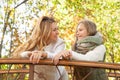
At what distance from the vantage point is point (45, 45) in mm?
3123

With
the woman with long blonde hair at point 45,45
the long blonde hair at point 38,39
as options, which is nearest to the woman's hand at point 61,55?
the woman with long blonde hair at point 45,45

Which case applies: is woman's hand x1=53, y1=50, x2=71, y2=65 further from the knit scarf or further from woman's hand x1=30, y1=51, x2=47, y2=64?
the knit scarf

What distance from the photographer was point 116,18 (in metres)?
10.1

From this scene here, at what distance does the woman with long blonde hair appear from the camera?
9.85ft

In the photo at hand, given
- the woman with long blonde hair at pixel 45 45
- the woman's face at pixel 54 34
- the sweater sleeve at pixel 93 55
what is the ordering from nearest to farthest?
the sweater sleeve at pixel 93 55 → the woman with long blonde hair at pixel 45 45 → the woman's face at pixel 54 34

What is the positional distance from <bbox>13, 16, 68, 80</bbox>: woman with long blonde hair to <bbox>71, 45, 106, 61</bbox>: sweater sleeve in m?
0.27

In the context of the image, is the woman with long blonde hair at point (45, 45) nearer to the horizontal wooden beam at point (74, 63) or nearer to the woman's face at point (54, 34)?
the woman's face at point (54, 34)

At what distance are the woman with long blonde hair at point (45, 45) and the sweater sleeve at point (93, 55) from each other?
0.90 ft

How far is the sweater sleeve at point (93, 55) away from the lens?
2799 millimetres

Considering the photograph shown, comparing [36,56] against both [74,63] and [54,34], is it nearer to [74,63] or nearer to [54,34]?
[74,63]

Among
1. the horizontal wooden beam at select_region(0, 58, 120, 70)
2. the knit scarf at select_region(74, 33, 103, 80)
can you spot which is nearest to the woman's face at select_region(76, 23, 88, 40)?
the knit scarf at select_region(74, 33, 103, 80)

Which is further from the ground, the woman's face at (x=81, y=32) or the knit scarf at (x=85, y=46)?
the woman's face at (x=81, y=32)

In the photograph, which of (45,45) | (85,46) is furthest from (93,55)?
(45,45)

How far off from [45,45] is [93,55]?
482mm
